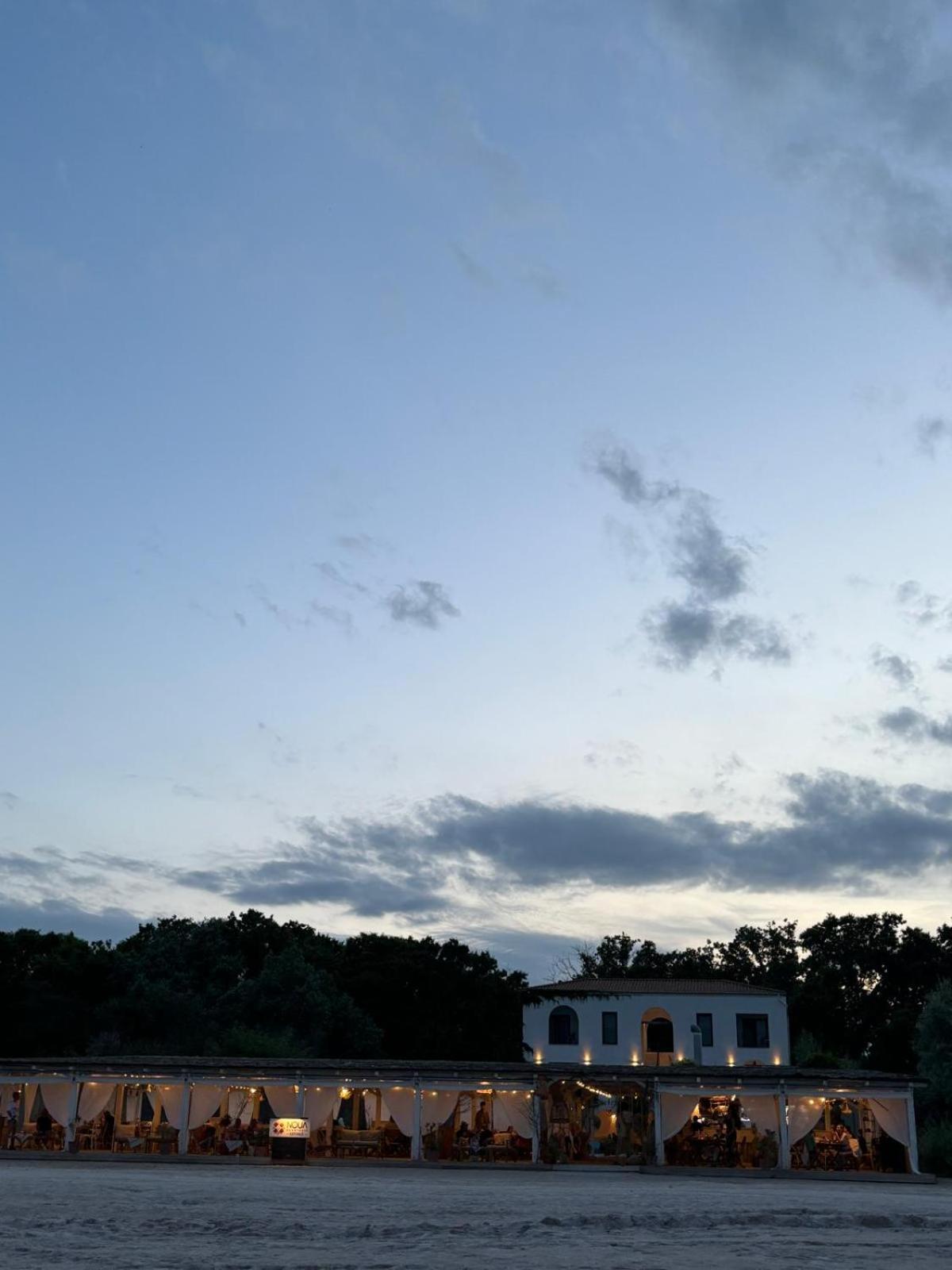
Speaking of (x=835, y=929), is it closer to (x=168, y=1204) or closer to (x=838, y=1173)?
(x=838, y=1173)

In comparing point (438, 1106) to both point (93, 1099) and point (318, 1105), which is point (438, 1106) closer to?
point (318, 1105)

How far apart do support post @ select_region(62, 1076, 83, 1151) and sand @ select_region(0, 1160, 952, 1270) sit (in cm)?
721

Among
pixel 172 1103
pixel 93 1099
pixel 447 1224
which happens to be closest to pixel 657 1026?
pixel 172 1103

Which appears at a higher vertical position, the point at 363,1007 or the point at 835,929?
the point at 835,929

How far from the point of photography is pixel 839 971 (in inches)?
2992

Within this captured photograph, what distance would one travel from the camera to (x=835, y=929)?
7919cm

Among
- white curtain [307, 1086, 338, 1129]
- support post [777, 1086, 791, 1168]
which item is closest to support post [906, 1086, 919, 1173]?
support post [777, 1086, 791, 1168]

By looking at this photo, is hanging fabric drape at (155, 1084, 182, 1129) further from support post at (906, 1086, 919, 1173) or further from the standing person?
support post at (906, 1086, 919, 1173)

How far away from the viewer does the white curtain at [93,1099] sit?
35.0 meters

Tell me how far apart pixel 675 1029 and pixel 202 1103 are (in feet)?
93.6

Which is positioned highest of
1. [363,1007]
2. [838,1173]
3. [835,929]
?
[835,929]

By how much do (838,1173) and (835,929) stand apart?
50123mm

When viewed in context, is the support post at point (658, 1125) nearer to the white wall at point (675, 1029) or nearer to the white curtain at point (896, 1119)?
the white curtain at point (896, 1119)

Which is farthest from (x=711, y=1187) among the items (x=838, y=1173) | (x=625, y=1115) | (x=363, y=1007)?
(x=363, y=1007)
